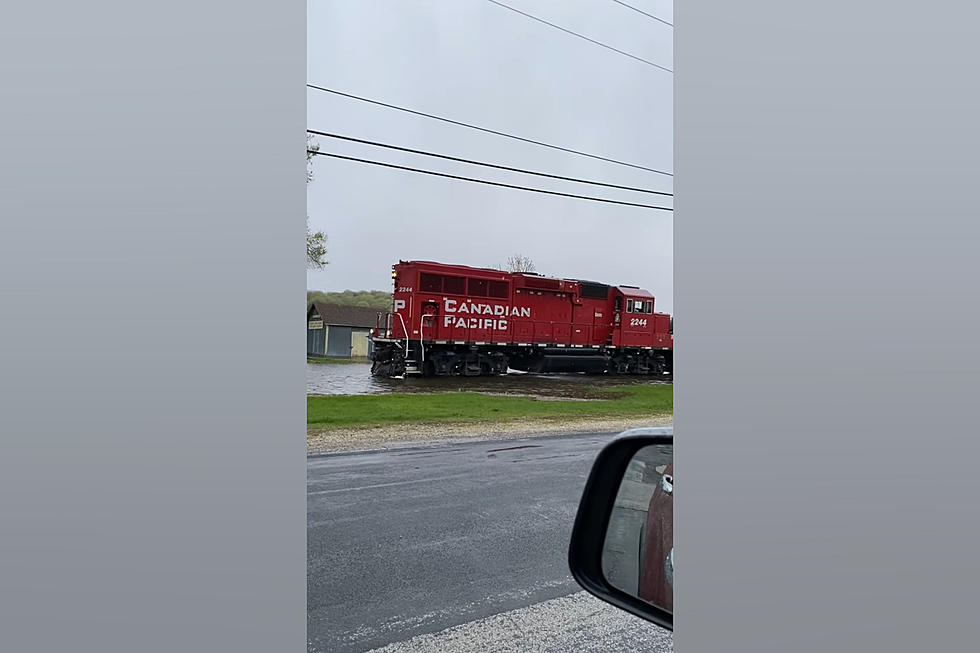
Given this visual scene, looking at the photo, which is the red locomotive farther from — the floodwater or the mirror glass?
the mirror glass

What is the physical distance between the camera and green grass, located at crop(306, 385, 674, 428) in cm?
951

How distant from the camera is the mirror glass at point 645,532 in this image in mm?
1175

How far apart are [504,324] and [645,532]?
1541 centimetres

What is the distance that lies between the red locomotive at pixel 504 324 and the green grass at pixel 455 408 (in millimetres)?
3116

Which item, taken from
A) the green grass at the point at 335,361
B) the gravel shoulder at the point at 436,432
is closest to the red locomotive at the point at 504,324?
the green grass at the point at 335,361

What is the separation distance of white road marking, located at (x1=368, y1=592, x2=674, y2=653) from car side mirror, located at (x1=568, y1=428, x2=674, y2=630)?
104 centimetres

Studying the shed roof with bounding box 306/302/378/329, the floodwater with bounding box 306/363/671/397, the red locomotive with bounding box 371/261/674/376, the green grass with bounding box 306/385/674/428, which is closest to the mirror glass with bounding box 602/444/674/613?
the green grass with bounding box 306/385/674/428

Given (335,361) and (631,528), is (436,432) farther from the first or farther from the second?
(335,361)

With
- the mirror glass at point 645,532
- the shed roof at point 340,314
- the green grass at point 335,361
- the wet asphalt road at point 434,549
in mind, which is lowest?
the wet asphalt road at point 434,549
